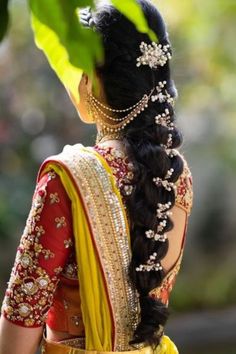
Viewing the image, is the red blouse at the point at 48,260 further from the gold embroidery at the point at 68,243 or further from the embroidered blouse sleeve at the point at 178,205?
the embroidered blouse sleeve at the point at 178,205

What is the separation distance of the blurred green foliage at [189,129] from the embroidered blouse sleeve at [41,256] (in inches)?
143

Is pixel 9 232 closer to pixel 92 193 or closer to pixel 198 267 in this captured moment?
pixel 198 267

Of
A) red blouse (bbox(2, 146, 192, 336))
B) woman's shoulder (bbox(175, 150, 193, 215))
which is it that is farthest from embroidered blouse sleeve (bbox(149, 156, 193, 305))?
red blouse (bbox(2, 146, 192, 336))

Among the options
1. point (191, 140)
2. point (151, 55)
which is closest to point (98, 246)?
point (151, 55)

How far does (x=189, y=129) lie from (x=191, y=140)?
0.07 metres

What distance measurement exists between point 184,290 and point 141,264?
428 centimetres

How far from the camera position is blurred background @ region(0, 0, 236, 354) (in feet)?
17.8

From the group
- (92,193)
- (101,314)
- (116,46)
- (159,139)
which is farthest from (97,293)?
(116,46)

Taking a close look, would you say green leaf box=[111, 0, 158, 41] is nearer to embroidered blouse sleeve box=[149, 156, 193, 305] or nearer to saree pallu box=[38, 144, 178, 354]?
saree pallu box=[38, 144, 178, 354]

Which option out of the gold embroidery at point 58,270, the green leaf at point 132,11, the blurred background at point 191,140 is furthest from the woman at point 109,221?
the blurred background at point 191,140

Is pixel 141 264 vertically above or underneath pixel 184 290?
above

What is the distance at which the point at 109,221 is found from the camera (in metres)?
1.58

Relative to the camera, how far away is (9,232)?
5.43 meters

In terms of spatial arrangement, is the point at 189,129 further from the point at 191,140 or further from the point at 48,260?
the point at 48,260
